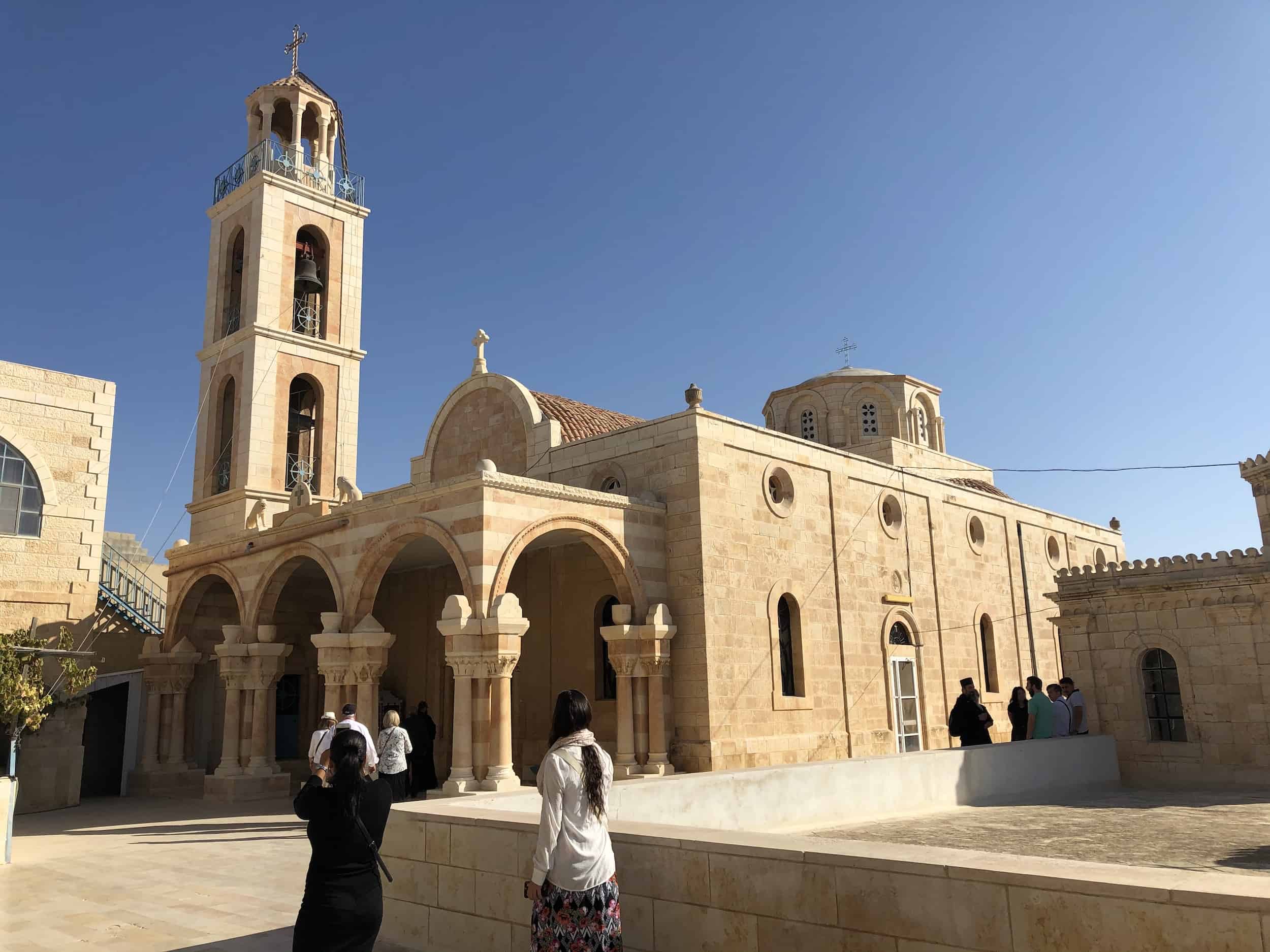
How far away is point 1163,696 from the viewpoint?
51.6ft

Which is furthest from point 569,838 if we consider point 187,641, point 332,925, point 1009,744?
point 187,641

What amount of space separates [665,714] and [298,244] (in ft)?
48.7

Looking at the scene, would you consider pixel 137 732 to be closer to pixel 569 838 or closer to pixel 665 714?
pixel 665 714

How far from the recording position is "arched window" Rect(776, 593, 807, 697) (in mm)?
15391

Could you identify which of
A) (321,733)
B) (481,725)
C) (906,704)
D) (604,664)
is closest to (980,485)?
(906,704)

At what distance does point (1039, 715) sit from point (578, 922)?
1174cm

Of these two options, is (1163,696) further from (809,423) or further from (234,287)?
(234,287)

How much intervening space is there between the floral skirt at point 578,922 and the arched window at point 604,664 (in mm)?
10799

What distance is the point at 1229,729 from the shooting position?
1504cm

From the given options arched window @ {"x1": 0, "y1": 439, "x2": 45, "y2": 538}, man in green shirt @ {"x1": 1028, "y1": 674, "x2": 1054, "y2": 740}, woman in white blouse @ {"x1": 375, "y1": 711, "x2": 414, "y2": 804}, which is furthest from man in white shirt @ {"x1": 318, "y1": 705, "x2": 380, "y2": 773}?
man in green shirt @ {"x1": 1028, "y1": 674, "x2": 1054, "y2": 740}

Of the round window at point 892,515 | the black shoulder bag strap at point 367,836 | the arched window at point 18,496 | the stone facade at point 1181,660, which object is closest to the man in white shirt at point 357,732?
the black shoulder bag strap at point 367,836

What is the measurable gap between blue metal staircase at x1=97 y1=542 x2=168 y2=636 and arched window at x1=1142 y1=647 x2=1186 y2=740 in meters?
17.4

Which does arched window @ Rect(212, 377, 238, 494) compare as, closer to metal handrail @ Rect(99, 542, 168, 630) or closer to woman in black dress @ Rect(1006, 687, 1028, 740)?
metal handrail @ Rect(99, 542, 168, 630)

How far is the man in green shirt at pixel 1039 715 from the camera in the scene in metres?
14.2
